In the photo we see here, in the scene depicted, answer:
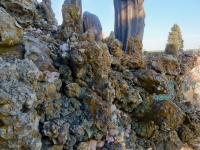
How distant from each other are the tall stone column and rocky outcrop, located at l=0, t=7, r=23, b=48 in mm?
1744

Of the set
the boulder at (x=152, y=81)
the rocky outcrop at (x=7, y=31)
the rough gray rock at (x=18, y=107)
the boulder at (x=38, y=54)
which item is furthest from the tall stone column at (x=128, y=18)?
the rough gray rock at (x=18, y=107)

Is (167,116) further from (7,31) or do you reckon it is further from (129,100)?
(7,31)

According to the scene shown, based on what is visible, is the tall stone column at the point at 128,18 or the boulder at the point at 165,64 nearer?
the boulder at the point at 165,64

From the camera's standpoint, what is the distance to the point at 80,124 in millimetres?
1120

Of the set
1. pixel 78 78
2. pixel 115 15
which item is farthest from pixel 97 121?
pixel 115 15

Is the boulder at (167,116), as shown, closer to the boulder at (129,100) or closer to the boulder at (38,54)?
the boulder at (129,100)

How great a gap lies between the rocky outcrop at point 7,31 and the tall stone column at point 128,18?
68.7 inches

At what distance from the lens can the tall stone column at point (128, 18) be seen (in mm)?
2566

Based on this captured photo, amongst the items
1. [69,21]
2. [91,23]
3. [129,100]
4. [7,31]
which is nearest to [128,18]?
[91,23]

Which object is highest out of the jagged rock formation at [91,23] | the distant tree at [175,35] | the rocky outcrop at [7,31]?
the distant tree at [175,35]

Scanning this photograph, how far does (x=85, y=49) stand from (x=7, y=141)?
692 millimetres

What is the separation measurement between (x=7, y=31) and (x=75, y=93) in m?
0.56

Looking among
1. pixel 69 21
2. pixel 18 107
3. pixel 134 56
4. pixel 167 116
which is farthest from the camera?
pixel 134 56

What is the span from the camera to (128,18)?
2.57 metres
